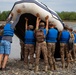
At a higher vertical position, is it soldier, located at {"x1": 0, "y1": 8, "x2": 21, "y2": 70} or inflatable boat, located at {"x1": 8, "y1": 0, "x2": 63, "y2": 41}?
inflatable boat, located at {"x1": 8, "y1": 0, "x2": 63, "y2": 41}

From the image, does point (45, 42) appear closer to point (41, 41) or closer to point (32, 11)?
point (41, 41)

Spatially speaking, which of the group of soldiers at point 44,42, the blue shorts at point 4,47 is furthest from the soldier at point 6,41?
the group of soldiers at point 44,42

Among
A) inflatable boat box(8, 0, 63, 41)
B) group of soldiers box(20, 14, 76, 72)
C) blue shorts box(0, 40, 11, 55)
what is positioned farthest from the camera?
inflatable boat box(8, 0, 63, 41)

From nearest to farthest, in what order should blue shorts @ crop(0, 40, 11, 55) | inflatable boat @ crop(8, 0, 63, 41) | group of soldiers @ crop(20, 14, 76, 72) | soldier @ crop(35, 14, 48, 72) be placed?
soldier @ crop(35, 14, 48, 72), group of soldiers @ crop(20, 14, 76, 72), blue shorts @ crop(0, 40, 11, 55), inflatable boat @ crop(8, 0, 63, 41)

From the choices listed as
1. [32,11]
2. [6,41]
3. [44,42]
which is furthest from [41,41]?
[32,11]

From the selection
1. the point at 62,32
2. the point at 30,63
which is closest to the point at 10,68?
the point at 30,63

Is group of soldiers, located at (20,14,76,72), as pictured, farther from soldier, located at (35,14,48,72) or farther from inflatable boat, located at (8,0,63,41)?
inflatable boat, located at (8,0,63,41)

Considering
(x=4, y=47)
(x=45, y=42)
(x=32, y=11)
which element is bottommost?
(x=4, y=47)

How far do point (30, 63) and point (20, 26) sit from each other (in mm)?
2141

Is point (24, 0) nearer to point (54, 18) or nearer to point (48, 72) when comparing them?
point (54, 18)

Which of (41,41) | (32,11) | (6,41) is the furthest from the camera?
(32,11)

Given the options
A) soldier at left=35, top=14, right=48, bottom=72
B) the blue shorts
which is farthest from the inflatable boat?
the blue shorts

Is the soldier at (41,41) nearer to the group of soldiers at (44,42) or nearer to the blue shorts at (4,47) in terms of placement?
the group of soldiers at (44,42)

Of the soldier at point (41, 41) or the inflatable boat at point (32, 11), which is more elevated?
the inflatable boat at point (32, 11)
